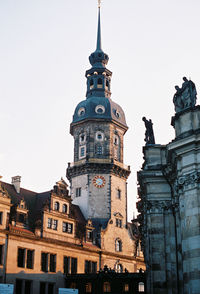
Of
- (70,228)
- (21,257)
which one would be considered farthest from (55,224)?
(21,257)

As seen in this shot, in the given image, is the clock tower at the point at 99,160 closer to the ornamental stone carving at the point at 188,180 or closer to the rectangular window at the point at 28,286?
the rectangular window at the point at 28,286

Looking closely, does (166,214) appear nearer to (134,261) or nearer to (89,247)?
(89,247)

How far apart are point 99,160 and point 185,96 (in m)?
39.9

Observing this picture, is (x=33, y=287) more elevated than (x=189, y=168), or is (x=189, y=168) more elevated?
(x=189, y=168)

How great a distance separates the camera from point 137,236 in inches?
2899

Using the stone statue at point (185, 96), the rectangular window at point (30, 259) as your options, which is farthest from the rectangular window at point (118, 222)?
the stone statue at point (185, 96)

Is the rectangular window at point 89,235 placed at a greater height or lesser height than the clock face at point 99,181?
lesser

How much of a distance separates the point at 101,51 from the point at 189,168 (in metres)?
57.6

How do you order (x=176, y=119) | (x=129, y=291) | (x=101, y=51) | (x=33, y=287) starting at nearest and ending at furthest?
(x=176, y=119)
(x=33, y=287)
(x=129, y=291)
(x=101, y=51)

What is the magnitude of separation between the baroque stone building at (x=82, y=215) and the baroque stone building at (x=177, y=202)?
23061mm

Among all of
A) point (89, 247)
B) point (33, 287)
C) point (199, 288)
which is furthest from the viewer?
point (89, 247)

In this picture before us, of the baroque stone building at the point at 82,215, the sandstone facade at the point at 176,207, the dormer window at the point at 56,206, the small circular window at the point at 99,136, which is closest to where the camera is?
the sandstone facade at the point at 176,207

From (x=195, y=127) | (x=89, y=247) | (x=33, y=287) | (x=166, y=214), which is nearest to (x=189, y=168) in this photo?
(x=195, y=127)

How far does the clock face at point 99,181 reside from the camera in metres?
68.4
